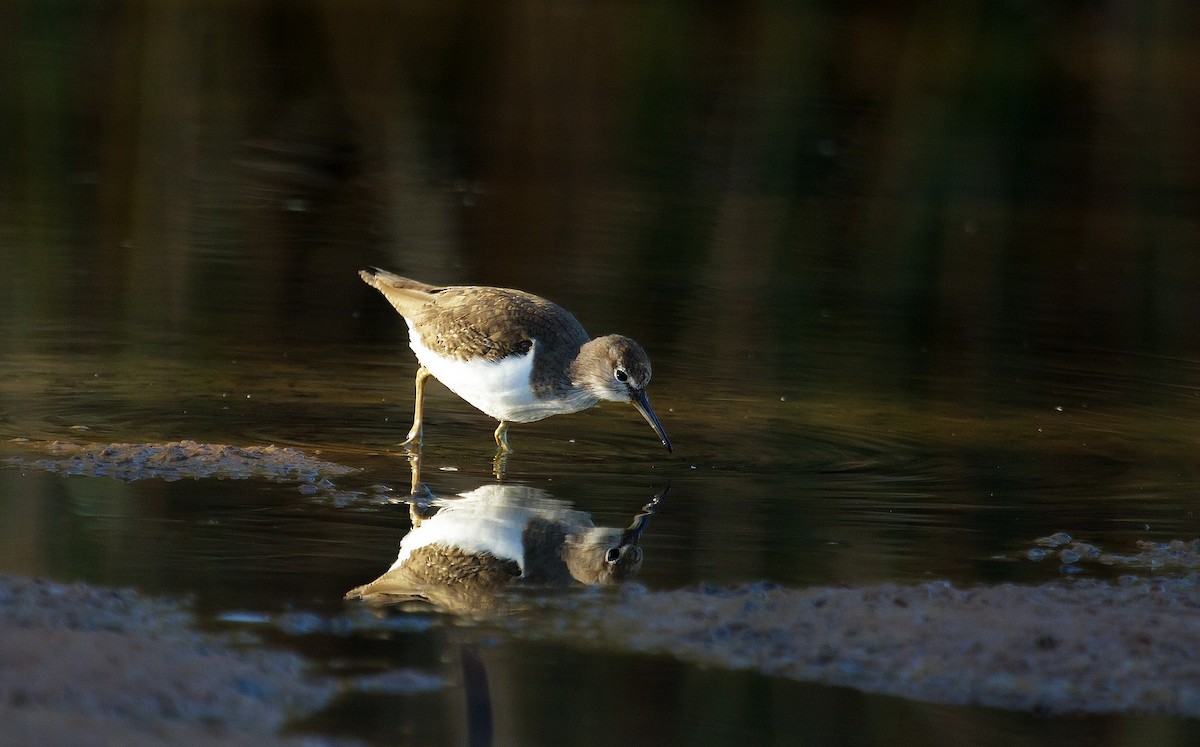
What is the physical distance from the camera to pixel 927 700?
541 centimetres

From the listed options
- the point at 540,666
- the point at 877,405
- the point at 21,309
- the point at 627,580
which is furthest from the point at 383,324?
the point at 540,666

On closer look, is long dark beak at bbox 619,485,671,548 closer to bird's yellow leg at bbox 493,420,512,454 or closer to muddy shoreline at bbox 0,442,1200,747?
muddy shoreline at bbox 0,442,1200,747

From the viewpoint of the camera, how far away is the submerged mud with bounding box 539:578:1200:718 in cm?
549

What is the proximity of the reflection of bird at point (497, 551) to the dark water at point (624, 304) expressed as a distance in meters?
0.14

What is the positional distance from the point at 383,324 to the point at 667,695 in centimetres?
642

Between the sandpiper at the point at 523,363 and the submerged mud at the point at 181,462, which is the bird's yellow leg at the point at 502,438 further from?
the submerged mud at the point at 181,462

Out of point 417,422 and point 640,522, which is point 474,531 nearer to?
point 640,522

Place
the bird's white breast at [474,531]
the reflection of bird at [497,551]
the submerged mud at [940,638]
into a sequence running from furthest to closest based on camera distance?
the bird's white breast at [474,531] → the reflection of bird at [497,551] → the submerged mud at [940,638]

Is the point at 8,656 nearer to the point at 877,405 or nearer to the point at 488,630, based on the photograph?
the point at 488,630

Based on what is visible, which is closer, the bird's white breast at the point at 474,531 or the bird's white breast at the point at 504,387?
the bird's white breast at the point at 474,531

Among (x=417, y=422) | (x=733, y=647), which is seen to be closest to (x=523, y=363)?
(x=417, y=422)

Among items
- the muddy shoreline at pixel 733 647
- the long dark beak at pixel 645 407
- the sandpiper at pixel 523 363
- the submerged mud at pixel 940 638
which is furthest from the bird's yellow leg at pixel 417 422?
the submerged mud at pixel 940 638

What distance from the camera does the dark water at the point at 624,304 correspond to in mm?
6613

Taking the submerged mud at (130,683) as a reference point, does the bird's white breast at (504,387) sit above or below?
above
